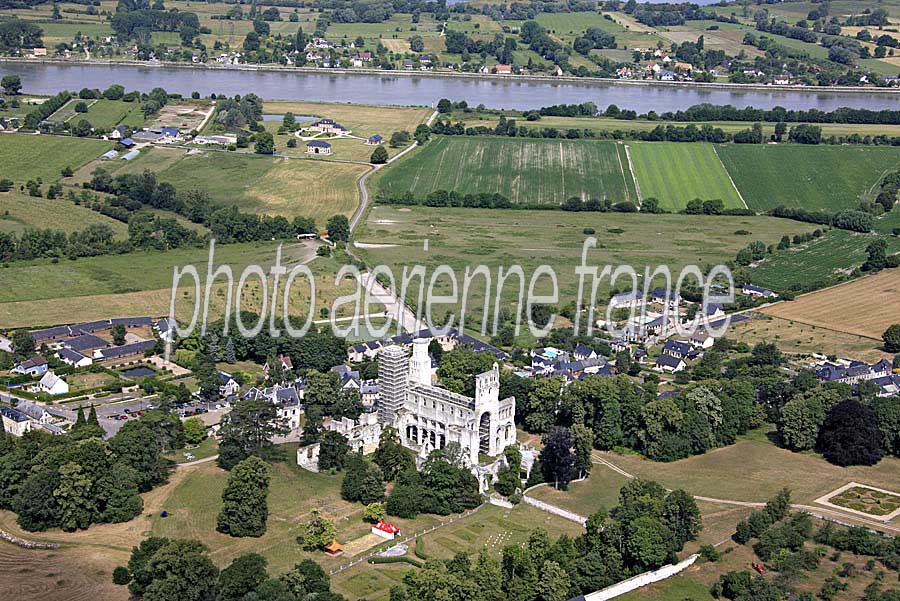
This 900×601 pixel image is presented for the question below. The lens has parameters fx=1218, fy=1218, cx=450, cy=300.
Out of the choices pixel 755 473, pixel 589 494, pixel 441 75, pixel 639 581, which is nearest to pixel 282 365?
pixel 589 494

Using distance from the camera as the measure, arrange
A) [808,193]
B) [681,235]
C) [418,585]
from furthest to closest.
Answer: [808,193] < [681,235] < [418,585]

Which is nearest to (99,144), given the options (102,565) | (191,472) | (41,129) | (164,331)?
(41,129)

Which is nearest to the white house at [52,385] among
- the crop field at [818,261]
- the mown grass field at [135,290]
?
the mown grass field at [135,290]

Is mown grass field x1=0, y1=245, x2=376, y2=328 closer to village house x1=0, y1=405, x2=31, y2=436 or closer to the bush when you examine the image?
village house x1=0, y1=405, x2=31, y2=436

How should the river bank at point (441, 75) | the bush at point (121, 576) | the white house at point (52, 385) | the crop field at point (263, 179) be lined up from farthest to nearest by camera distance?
the river bank at point (441, 75) → the crop field at point (263, 179) → the white house at point (52, 385) → the bush at point (121, 576)

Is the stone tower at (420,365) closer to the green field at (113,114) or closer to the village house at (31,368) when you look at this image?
the village house at (31,368)

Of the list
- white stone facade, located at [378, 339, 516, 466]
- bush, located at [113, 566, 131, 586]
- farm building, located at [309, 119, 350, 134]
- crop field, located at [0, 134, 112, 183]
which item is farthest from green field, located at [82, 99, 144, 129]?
bush, located at [113, 566, 131, 586]

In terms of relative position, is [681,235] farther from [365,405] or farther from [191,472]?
[191,472]
